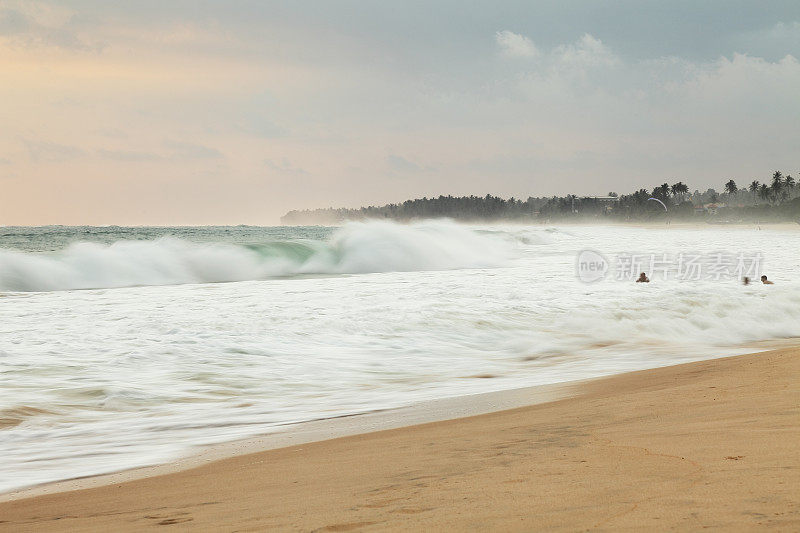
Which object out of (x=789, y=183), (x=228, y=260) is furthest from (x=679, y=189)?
(x=228, y=260)

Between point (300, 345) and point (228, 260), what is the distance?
17.4 m

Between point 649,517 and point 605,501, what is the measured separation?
0.77 feet

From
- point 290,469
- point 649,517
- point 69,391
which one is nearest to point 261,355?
point 69,391

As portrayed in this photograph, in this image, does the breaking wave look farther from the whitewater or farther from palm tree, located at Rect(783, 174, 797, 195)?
palm tree, located at Rect(783, 174, 797, 195)

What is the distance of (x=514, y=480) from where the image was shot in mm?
2820

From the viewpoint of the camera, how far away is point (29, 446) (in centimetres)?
491

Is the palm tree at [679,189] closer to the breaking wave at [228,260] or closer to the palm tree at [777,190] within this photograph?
the palm tree at [777,190]

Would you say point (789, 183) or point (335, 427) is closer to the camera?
point (335, 427)

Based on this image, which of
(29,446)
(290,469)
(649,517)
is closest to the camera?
(649,517)

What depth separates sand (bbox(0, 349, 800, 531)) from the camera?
227cm

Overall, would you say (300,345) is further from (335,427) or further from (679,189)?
(679,189)

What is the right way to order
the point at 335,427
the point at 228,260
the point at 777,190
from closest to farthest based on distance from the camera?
the point at 335,427
the point at 228,260
the point at 777,190

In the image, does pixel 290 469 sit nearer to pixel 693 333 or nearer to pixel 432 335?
pixel 432 335

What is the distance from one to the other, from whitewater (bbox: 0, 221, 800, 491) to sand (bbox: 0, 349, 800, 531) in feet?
3.71
